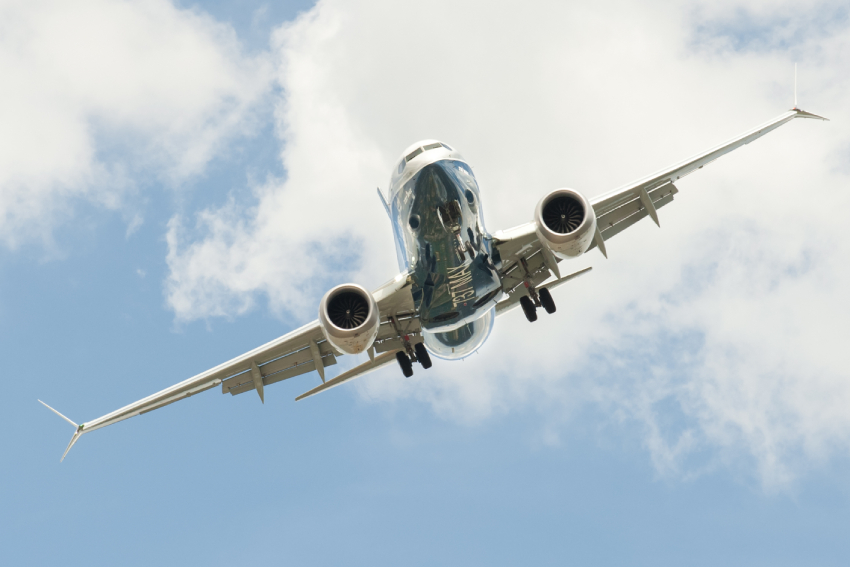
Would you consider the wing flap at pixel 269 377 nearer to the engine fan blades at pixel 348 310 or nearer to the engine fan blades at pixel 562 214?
the engine fan blades at pixel 348 310

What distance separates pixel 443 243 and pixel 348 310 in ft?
10.3

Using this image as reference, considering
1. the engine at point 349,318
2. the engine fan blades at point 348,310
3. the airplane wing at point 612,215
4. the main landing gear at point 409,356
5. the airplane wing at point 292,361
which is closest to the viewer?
the engine at point 349,318

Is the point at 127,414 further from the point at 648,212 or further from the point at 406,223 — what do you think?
the point at 648,212

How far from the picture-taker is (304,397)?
22453mm

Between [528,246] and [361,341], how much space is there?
6.21 m

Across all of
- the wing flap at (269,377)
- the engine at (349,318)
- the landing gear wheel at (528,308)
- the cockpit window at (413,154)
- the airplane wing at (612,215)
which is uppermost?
the cockpit window at (413,154)

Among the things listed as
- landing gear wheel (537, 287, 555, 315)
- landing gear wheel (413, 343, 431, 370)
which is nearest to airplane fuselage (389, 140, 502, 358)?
landing gear wheel (413, 343, 431, 370)

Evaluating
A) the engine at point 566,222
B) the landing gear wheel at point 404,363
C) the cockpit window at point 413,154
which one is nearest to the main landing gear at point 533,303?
the engine at point 566,222

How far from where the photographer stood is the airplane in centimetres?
1991

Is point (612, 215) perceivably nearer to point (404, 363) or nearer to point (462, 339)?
point (462, 339)

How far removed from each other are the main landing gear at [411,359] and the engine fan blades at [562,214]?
6.61 m

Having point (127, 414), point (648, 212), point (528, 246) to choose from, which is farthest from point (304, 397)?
point (648, 212)

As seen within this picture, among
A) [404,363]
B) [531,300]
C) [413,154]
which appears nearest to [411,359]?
[404,363]

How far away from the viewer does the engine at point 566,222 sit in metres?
19.7
